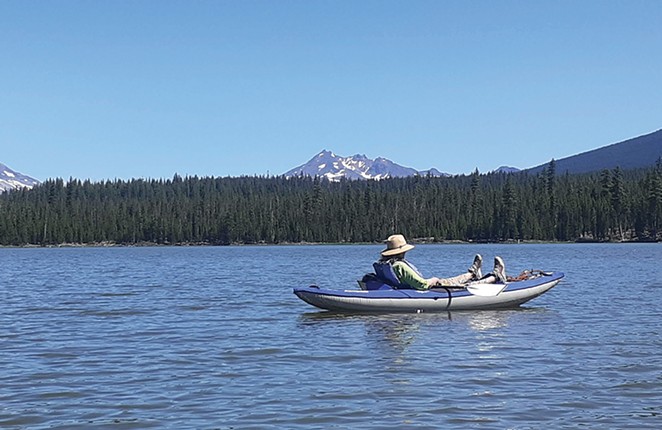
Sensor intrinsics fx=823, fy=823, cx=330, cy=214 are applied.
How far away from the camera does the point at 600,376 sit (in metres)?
16.8

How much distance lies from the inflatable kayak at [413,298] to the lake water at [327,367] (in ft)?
1.47

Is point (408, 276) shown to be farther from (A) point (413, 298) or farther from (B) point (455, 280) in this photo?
(B) point (455, 280)

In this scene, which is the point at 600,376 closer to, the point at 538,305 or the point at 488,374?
the point at 488,374

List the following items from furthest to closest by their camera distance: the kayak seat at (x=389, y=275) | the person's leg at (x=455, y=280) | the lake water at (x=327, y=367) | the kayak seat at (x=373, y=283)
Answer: the person's leg at (x=455, y=280), the kayak seat at (x=373, y=283), the kayak seat at (x=389, y=275), the lake water at (x=327, y=367)

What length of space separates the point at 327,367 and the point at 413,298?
1004 cm

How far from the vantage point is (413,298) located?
2769 cm

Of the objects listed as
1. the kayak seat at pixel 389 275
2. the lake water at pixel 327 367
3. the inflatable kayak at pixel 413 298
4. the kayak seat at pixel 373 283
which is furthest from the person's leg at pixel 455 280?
the kayak seat at pixel 373 283

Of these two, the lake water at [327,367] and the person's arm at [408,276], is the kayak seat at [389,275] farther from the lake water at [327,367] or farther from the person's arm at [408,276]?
the lake water at [327,367]

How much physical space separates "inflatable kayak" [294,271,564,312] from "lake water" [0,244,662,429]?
0.45 meters

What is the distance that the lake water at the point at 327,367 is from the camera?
13688mm

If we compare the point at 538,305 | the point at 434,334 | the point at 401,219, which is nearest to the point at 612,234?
the point at 401,219

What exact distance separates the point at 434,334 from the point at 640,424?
10469 millimetres

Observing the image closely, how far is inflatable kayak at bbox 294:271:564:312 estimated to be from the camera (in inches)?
1089

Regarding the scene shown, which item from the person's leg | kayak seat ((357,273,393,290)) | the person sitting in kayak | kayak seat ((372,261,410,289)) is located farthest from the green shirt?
the person's leg
